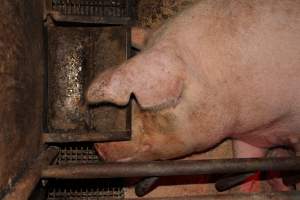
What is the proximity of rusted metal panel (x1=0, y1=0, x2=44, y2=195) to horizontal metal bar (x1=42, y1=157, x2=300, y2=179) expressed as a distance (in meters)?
0.18

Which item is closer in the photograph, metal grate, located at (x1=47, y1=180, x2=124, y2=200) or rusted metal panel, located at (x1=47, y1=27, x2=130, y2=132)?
rusted metal panel, located at (x1=47, y1=27, x2=130, y2=132)

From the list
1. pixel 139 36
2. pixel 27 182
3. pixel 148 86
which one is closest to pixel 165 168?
pixel 148 86

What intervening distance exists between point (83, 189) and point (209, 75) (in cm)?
135

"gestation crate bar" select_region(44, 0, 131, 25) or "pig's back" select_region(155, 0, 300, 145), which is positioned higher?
"gestation crate bar" select_region(44, 0, 131, 25)

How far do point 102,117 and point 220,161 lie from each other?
820 mm

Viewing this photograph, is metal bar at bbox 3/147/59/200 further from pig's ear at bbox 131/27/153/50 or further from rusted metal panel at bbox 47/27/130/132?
pig's ear at bbox 131/27/153/50

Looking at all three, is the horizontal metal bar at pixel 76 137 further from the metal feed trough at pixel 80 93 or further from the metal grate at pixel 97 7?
the metal grate at pixel 97 7

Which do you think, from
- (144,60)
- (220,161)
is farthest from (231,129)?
(144,60)

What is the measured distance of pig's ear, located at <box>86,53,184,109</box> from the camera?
1.88 meters

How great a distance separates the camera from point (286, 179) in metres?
2.75

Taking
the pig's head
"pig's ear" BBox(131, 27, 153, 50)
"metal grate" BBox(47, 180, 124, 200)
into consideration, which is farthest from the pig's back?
"metal grate" BBox(47, 180, 124, 200)

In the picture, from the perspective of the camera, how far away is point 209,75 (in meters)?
2.01

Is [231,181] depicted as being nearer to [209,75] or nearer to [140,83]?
[209,75]

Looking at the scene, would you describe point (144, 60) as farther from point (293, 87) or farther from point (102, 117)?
point (293, 87)
